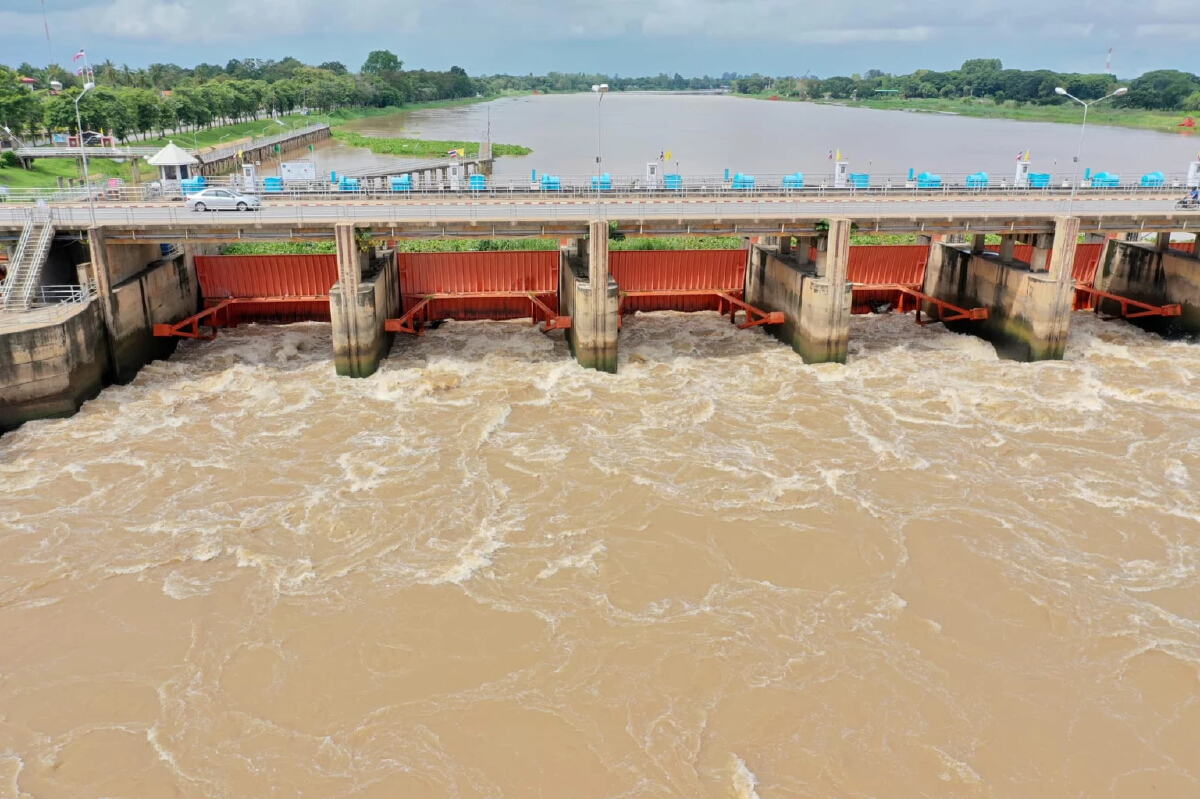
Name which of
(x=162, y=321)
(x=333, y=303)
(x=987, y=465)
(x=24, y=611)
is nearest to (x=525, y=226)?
(x=333, y=303)

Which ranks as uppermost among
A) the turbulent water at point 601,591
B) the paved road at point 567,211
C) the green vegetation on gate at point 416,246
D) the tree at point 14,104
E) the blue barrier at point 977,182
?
the tree at point 14,104

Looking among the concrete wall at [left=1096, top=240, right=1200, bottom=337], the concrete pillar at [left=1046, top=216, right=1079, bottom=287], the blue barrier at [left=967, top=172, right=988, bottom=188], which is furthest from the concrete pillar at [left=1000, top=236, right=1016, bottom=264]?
the blue barrier at [left=967, top=172, right=988, bottom=188]

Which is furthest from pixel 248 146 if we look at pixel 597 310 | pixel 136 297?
pixel 597 310

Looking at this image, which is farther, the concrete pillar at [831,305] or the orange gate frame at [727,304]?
the orange gate frame at [727,304]

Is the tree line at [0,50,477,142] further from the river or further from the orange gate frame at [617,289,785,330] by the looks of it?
the orange gate frame at [617,289,785,330]

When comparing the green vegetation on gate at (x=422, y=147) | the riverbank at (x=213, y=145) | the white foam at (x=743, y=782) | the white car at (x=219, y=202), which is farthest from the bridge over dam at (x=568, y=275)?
the green vegetation on gate at (x=422, y=147)

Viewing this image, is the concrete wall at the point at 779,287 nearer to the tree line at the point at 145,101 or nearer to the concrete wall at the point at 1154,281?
the concrete wall at the point at 1154,281

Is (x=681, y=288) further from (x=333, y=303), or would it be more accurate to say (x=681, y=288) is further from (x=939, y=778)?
(x=939, y=778)
